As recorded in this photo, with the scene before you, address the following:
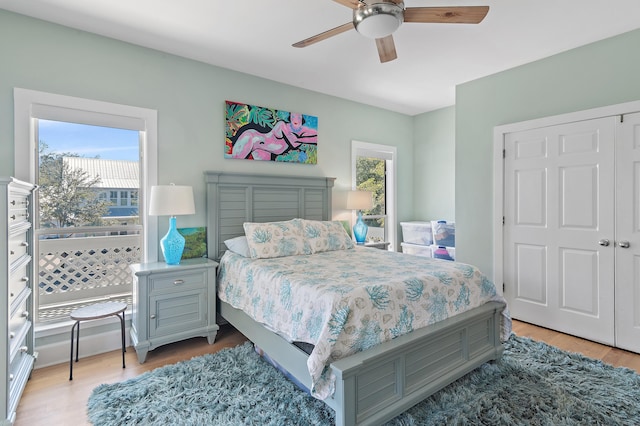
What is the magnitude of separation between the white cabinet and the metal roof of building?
479mm

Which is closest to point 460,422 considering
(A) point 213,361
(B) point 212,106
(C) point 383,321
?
(C) point 383,321

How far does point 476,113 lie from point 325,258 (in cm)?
247

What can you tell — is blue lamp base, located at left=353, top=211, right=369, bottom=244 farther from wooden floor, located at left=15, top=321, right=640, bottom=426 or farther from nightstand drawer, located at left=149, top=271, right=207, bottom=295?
nightstand drawer, located at left=149, top=271, right=207, bottom=295

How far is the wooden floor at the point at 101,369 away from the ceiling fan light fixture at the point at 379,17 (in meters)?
2.70

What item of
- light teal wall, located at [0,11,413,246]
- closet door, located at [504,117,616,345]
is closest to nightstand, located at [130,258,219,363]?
light teal wall, located at [0,11,413,246]

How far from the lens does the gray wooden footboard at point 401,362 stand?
5.22ft

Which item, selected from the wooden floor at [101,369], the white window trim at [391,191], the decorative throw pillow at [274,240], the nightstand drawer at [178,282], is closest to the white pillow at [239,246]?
the decorative throw pillow at [274,240]

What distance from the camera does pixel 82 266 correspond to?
110 inches

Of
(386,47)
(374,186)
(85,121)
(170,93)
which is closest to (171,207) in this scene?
(85,121)

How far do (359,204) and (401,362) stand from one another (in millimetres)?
2573

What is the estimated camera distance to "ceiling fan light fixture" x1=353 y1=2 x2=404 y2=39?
1.86m

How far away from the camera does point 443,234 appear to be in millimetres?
4535

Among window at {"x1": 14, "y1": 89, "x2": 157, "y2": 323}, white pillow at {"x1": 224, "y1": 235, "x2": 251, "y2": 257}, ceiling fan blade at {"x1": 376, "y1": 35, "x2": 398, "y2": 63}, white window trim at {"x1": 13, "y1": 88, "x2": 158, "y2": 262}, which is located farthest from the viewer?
white pillow at {"x1": 224, "y1": 235, "x2": 251, "y2": 257}

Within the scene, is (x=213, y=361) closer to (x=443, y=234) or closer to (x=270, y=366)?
(x=270, y=366)
